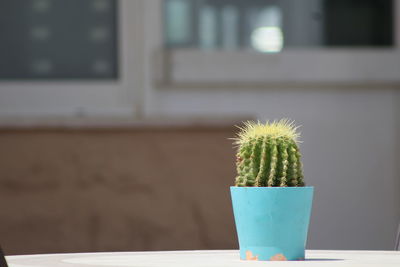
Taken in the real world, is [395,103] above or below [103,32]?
below

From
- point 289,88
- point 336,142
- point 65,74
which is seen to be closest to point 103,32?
point 65,74

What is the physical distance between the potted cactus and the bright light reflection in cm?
231

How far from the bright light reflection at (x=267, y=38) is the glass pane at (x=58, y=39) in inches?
19.8

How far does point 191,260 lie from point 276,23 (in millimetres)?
2377

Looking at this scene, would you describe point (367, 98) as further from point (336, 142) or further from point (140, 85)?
point (140, 85)

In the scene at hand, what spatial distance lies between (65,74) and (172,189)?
2.64 feet

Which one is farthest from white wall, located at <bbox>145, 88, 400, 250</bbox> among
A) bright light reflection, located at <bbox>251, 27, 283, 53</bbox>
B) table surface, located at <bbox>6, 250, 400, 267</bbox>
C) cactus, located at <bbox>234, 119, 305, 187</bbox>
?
cactus, located at <bbox>234, 119, 305, 187</bbox>

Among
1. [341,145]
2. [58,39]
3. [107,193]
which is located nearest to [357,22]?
[341,145]

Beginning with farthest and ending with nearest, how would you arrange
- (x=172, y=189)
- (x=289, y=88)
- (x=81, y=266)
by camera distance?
(x=289, y=88) < (x=172, y=189) < (x=81, y=266)

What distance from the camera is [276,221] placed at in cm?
108

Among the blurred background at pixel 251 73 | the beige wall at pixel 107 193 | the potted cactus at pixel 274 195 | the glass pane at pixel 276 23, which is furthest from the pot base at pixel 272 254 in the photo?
the glass pane at pixel 276 23

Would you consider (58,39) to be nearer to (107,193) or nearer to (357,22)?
(107,193)

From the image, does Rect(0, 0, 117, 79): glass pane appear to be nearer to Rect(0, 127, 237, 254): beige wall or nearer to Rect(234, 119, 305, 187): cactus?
Rect(0, 127, 237, 254): beige wall

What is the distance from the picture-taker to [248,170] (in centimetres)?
109
